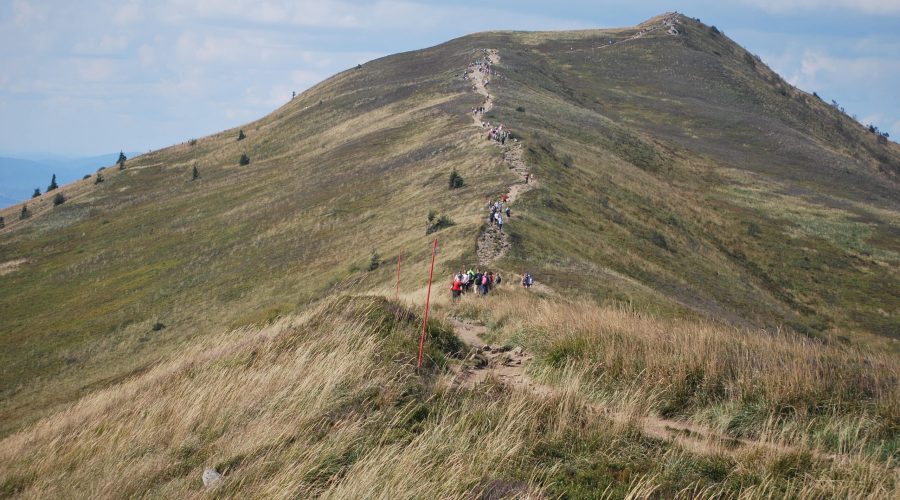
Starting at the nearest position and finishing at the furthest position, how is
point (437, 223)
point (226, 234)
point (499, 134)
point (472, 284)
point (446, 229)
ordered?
point (472, 284)
point (446, 229)
point (437, 223)
point (499, 134)
point (226, 234)

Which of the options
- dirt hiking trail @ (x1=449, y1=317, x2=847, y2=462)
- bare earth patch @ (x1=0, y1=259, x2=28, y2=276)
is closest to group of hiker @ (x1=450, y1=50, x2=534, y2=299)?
dirt hiking trail @ (x1=449, y1=317, x2=847, y2=462)

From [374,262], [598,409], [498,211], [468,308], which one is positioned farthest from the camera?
[374,262]

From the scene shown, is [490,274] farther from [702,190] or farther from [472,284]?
[702,190]

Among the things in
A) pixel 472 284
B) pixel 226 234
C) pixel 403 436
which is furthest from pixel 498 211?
pixel 226 234

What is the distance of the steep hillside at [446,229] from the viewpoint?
127 ft

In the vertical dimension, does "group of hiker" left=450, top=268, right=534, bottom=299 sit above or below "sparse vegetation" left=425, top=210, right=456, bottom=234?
below

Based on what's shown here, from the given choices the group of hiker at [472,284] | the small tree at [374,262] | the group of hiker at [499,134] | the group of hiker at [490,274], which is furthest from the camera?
the group of hiker at [499,134]

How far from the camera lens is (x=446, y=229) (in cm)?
3684

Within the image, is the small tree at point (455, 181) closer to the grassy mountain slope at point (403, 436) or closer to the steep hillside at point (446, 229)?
the steep hillside at point (446, 229)

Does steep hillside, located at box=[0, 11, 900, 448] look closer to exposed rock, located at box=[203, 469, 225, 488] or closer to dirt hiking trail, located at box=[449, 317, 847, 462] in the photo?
dirt hiking trail, located at box=[449, 317, 847, 462]

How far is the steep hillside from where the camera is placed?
38562 mm

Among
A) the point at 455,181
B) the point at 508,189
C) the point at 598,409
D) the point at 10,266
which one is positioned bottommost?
the point at 598,409

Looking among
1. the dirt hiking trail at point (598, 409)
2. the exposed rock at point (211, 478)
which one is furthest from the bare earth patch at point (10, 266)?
the exposed rock at point (211, 478)

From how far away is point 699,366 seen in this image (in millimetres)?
8242
